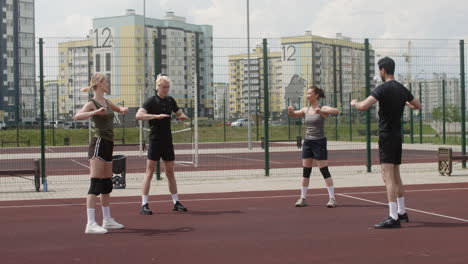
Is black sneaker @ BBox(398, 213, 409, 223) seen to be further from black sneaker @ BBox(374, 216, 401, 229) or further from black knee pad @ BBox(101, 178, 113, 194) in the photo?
black knee pad @ BBox(101, 178, 113, 194)

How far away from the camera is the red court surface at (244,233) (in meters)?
6.39

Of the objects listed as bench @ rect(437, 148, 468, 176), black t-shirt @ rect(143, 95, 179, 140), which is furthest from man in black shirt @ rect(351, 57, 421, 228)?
bench @ rect(437, 148, 468, 176)

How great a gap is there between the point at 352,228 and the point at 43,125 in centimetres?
845

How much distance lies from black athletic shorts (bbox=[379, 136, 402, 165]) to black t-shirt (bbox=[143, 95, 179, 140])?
10.6 feet

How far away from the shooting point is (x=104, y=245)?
709 cm

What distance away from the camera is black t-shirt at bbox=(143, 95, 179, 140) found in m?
9.45

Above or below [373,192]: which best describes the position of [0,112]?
above

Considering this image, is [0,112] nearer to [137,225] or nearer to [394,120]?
[137,225]

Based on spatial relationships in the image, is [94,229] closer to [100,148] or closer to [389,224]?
[100,148]

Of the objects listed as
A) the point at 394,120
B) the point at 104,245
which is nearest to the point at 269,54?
the point at 394,120

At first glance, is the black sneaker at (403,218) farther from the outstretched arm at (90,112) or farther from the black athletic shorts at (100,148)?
the outstretched arm at (90,112)

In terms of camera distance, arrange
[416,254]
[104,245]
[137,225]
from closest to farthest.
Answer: [416,254] < [104,245] < [137,225]

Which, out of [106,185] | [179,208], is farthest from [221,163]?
[106,185]

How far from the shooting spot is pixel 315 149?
33.0 feet
